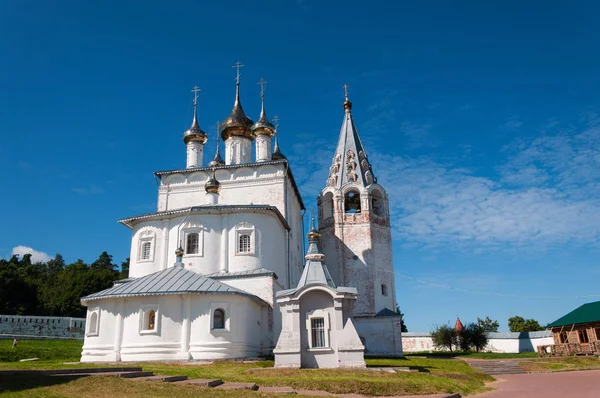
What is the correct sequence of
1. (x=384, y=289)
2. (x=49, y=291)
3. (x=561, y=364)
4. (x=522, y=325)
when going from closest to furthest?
(x=561, y=364)
(x=384, y=289)
(x=49, y=291)
(x=522, y=325)

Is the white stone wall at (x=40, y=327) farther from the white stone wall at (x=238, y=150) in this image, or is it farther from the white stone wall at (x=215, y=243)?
the white stone wall at (x=238, y=150)

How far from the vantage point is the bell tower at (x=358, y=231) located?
2628 cm

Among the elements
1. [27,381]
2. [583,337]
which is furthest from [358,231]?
[27,381]

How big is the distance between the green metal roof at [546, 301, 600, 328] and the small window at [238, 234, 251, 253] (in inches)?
818

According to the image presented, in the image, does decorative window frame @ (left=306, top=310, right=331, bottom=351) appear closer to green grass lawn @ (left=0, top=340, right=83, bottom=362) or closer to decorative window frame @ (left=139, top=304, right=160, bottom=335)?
decorative window frame @ (left=139, top=304, right=160, bottom=335)

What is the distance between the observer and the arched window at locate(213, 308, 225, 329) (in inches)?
678

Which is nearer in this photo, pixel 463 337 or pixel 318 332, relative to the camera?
pixel 318 332

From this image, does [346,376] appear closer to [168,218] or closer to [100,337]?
[100,337]

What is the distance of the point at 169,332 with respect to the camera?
16.8 meters

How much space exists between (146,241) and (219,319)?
6.99 m

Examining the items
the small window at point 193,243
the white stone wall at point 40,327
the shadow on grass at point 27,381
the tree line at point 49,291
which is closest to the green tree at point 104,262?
the tree line at point 49,291

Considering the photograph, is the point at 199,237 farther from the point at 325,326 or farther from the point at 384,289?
the point at 384,289

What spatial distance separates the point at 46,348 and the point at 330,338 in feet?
44.1

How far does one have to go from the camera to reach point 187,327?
16.8m
